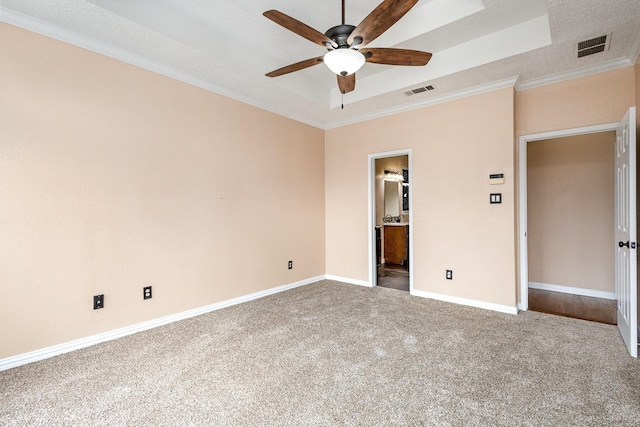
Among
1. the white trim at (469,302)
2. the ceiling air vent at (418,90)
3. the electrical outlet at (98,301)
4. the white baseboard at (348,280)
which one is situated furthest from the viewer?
the white baseboard at (348,280)

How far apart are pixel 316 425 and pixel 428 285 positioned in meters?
2.74

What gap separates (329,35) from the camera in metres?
1.98

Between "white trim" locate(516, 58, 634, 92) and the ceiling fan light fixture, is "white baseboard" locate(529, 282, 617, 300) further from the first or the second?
the ceiling fan light fixture

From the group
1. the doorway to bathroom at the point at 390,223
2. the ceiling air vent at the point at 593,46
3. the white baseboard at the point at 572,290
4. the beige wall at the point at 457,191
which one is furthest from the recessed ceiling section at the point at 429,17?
the white baseboard at the point at 572,290

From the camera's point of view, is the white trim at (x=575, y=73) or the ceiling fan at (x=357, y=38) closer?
the ceiling fan at (x=357, y=38)

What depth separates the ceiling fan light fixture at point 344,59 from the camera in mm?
1936

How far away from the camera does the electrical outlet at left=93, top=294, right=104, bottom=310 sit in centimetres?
256

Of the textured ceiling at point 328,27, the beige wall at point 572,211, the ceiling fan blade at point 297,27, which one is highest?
the textured ceiling at point 328,27

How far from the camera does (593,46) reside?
2609 millimetres

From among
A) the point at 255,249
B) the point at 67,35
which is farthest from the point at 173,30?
the point at 255,249

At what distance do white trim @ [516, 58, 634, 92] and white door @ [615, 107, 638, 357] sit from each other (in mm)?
742

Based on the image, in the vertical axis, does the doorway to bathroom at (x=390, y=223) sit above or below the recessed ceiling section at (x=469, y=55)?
below

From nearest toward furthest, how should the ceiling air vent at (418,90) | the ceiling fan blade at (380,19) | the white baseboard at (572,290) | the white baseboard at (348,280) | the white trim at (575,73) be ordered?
1. the ceiling fan blade at (380,19)
2. the white trim at (575,73)
3. the ceiling air vent at (418,90)
4. the white baseboard at (572,290)
5. the white baseboard at (348,280)

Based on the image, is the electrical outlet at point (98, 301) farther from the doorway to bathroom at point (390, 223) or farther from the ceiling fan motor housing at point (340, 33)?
the doorway to bathroom at point (390, 223)
